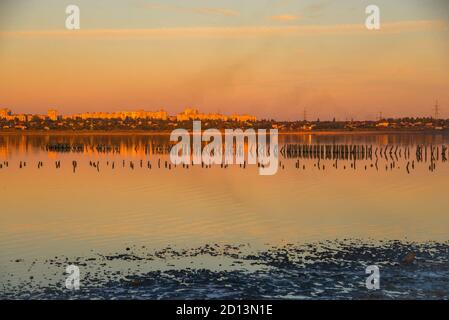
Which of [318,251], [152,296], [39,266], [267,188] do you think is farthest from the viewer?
[267,188]

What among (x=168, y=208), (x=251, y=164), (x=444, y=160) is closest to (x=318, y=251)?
(x=168, y=208)

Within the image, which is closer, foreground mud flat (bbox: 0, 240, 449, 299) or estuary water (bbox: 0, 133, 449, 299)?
foreground mud flat (bbox: 0, 240, 449, 299)

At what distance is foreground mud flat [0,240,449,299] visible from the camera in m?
21.7

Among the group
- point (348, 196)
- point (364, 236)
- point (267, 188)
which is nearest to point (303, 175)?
point (267, 188)

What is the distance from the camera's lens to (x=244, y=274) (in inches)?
957

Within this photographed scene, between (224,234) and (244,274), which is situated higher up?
(244,274)

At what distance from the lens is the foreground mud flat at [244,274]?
21688 mm

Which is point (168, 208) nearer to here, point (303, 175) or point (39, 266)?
point (39, 266)

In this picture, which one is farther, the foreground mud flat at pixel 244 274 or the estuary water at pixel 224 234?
the estuary water at pixel 224 234

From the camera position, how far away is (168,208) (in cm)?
4578

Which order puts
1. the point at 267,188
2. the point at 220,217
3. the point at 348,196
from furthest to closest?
the point at 267,188 < the point at 348,196 < the point at 220,217

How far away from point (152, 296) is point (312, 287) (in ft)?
19.9

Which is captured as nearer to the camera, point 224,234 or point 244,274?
point 244,274

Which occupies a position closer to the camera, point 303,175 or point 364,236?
point 364,236
